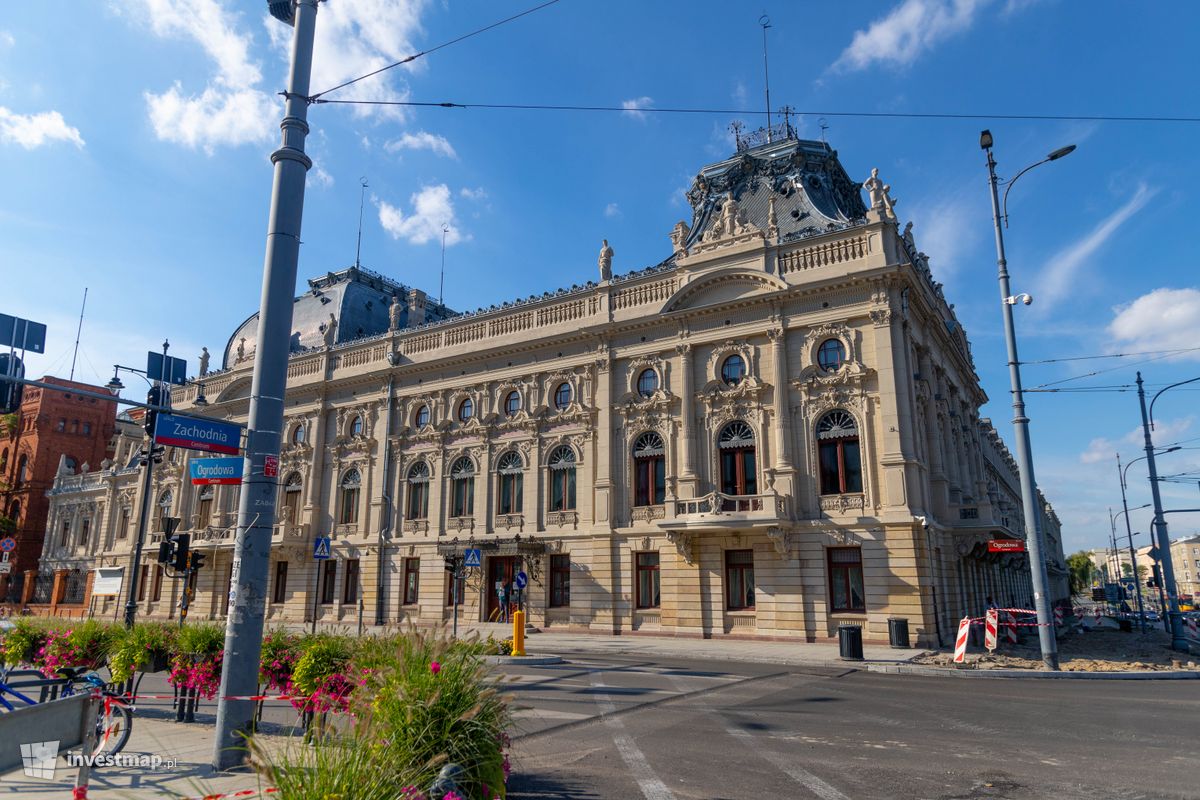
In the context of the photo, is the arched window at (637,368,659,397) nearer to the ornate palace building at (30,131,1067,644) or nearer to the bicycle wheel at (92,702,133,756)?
the ornate palace building at (30,131,1067,644)

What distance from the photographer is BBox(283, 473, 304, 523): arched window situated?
135 feet

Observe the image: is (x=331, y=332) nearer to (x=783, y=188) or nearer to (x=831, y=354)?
(x=783, y=188)

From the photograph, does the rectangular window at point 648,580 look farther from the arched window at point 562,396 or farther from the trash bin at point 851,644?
the trash bin at point 851,644

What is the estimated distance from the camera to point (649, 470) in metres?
30.9

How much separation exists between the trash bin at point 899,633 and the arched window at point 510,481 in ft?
55.2

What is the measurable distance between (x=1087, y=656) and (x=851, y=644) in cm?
806

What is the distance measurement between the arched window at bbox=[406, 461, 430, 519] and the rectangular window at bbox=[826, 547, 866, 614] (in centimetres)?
1986

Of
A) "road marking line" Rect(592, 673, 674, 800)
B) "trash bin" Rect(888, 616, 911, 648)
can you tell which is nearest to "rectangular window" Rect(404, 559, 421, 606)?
"trash bin" Rect(888, 616, 911, 648)

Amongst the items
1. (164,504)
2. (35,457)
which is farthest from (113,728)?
(35,457)

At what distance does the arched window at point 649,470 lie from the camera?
3055 cm

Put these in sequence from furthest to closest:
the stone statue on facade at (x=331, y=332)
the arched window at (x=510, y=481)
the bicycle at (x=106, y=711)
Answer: the stone statue on facade at (x=331, y=332)
the arched window at (x=510, y=481)
the bicycle at (x=106, y=711)

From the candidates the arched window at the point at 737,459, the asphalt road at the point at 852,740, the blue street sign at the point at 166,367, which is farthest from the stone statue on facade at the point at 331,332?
the asphalt road at the point at 852,740

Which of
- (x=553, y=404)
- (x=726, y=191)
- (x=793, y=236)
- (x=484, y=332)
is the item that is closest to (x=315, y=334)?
(x=484, y=332)

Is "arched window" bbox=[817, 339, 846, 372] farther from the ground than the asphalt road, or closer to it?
farther from the ground
